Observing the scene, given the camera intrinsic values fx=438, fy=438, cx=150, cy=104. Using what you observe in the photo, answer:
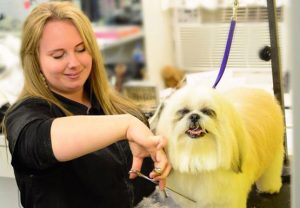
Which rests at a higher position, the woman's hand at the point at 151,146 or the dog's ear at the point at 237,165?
the woman's hand at the point at 151,146

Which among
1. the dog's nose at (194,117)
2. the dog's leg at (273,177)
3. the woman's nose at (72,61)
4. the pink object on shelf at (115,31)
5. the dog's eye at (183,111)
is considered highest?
the woman's nose at (72,61)

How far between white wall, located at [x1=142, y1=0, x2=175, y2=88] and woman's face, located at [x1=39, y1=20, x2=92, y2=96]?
1093 millimetres

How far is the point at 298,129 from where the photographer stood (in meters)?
0.49

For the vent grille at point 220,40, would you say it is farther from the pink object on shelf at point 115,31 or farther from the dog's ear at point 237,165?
the pink object on shelf at point 115,31

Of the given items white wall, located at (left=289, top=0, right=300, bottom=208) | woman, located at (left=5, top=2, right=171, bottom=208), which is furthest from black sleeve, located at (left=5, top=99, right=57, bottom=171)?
white wall, located at (left=289, top=0, right=300, bottom=208)

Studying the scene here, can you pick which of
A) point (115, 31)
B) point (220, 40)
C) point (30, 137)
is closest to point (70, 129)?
point (30, 137)

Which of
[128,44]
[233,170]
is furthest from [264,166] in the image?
[128,44]

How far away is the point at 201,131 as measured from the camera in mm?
709

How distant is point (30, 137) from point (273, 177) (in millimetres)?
468

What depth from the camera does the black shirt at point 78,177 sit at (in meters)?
0.83

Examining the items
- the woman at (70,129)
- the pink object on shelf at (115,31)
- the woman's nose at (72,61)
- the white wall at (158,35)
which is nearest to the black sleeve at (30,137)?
the woman at (70,129)

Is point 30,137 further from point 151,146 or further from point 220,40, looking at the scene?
point 220,40

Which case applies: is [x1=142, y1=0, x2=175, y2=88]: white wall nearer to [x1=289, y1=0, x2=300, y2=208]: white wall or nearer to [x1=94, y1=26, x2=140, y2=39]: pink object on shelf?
[x1=94, y1=26, x2=140, y2=39]: pink object on shelf

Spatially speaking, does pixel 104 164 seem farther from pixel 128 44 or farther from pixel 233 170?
pixel 128 44
